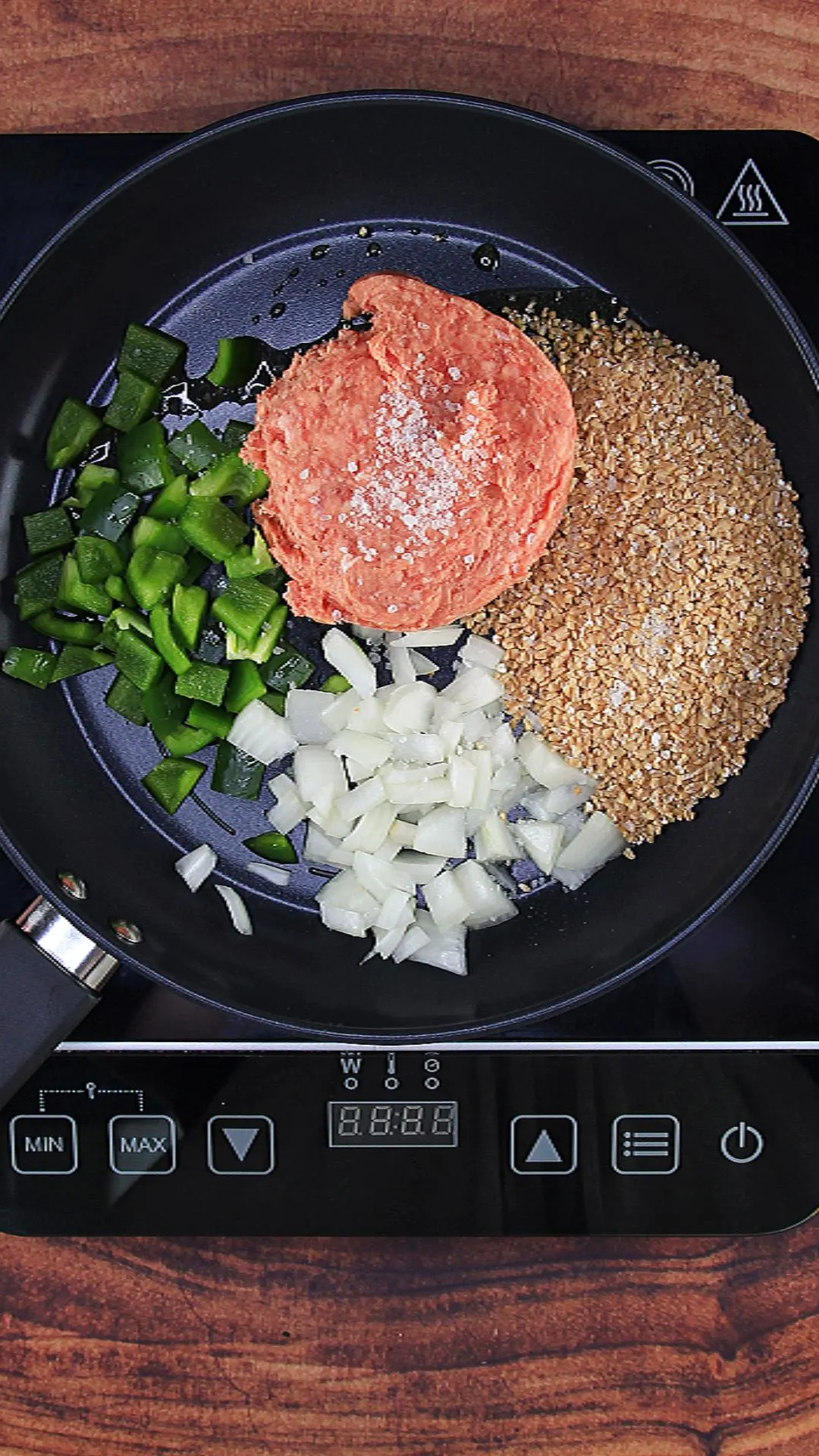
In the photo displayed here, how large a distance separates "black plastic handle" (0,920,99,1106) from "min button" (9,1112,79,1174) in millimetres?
131

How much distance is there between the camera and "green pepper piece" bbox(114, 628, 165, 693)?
127 centimetres

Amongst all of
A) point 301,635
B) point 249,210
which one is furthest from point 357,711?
point 249,210

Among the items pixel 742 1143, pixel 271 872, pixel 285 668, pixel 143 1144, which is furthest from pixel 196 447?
pixel 742 1143

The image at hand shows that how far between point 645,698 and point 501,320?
407 millimetres

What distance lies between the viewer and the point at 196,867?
1331 millimetres

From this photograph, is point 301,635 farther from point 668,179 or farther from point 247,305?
point 668,179

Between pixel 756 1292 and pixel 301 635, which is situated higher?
pixel 301 635

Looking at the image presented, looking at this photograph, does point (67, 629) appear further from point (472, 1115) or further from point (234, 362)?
point (472, 1115)

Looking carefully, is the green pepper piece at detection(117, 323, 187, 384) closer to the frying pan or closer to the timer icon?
the frying pan

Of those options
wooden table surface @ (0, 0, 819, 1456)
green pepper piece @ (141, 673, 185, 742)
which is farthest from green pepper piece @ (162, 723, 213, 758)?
wooden table surface @ (0, 0, 819, 1456)

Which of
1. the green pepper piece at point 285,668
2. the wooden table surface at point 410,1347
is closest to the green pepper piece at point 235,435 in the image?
the green pepper piece at point 285,668

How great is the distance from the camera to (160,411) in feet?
4.28

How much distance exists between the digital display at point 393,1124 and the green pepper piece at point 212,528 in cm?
59

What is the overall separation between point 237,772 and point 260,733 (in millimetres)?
52
